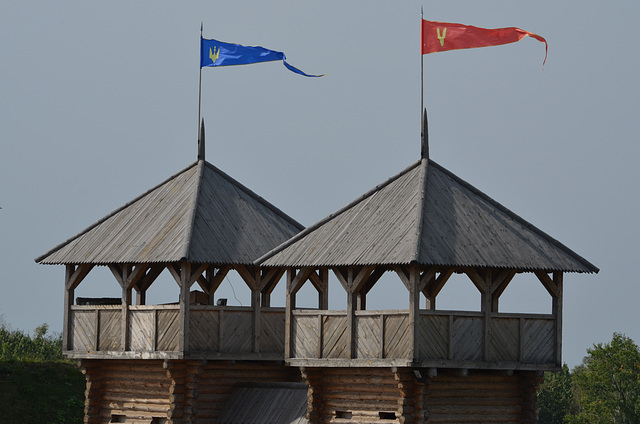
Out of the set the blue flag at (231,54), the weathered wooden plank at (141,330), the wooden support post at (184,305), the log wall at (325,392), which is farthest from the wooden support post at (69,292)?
the blue flag at (231,54)

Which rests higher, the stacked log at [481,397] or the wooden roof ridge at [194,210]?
the wooden roof ridge at [194,210]

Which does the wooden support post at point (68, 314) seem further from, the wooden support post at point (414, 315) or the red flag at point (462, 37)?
the red flag at point (462, 37)

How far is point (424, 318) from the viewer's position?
26.1 meters

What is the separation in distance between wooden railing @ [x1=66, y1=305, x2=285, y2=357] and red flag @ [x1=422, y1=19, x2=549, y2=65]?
7.55 m

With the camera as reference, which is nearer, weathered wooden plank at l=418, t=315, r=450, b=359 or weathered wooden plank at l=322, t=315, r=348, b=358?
weathered wooden plank at l=418, t=315, r=450, b=359

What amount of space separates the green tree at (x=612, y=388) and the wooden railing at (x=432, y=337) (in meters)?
41.8

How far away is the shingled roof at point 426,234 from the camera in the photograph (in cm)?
2656

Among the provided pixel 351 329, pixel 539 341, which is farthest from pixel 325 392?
pixel 539 341

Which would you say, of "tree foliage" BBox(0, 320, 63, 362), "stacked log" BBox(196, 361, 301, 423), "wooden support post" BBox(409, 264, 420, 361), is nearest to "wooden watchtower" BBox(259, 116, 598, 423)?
"wooden support post" BBox(409, 264, 420, 361)

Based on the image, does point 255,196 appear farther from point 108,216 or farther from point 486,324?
point 486,324

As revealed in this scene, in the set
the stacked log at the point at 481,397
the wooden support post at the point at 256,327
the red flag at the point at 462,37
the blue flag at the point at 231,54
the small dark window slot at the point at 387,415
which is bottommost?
the small dark window slot at the point at 387,415

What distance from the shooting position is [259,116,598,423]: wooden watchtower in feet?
86.4

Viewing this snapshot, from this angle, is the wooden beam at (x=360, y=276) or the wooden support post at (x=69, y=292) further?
the wooden support post at (x=69, y=292)

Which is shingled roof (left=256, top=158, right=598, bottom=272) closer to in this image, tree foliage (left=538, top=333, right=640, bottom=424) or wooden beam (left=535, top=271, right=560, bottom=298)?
wooden beam (left=535, top=271, right=560, bottom=298)
